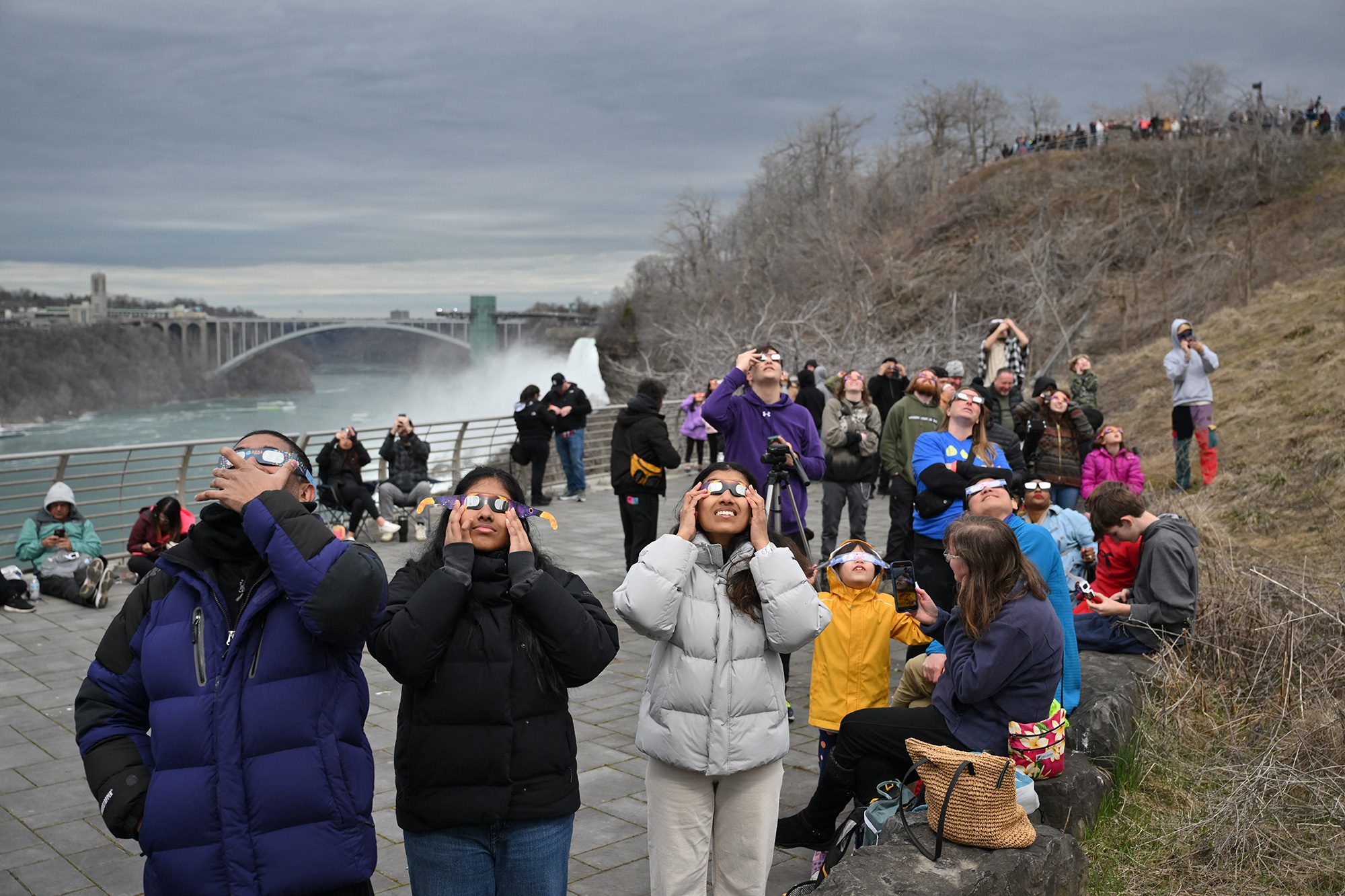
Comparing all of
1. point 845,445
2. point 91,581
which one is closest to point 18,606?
point 91,581

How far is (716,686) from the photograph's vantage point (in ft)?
11.5

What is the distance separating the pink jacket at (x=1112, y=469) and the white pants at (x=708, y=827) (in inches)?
294

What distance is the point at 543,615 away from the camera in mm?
2922

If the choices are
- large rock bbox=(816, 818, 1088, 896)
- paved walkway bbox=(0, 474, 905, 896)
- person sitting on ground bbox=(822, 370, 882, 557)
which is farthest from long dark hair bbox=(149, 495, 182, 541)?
large rock bbox=(816, 818, 1088, 896)

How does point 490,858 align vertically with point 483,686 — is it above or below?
below

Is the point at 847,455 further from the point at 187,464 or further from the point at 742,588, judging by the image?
the point at 187,464

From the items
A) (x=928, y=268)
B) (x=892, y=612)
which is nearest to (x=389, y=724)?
(x=892, y=612)

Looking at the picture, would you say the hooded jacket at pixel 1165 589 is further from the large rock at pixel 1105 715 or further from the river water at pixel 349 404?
the river water at pixel 349 404

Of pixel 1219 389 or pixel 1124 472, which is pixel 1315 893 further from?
pixel 1219 389

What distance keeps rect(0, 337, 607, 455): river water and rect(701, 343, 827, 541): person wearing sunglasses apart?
4693 cm

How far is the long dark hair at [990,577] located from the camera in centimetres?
396

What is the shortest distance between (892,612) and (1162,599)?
217 centimetres

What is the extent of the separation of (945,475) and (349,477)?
26.6 ft

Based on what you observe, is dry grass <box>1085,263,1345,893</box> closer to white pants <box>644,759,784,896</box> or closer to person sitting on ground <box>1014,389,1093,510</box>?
person sitting on ground <box>1014,389,1093,510</box>
